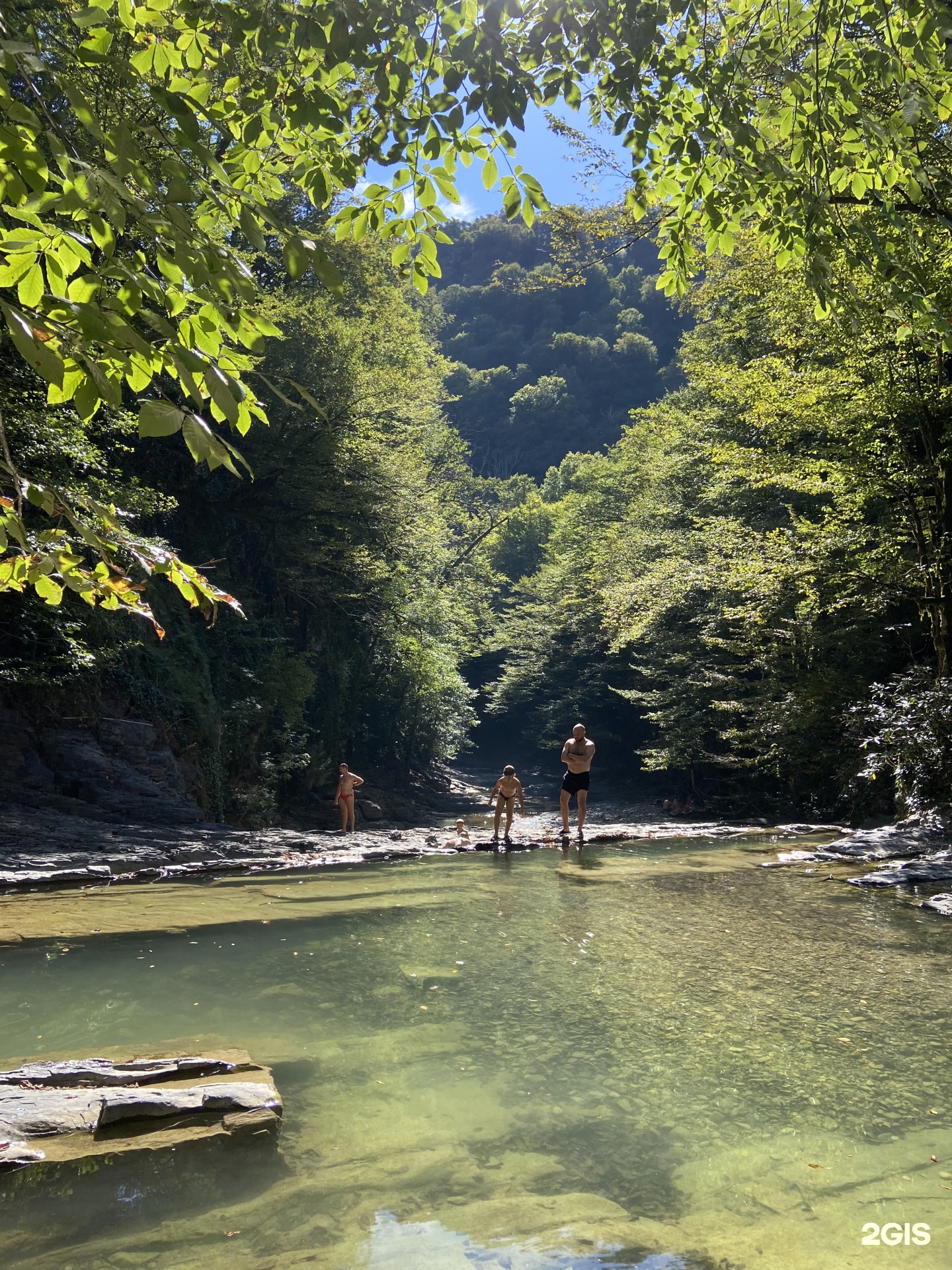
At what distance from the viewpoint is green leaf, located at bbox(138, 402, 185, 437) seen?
84.3 inches

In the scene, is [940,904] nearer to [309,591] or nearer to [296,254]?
[296,254]

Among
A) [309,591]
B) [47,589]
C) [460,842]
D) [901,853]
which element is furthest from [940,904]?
[309,591]

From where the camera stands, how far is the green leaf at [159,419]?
2.14 m

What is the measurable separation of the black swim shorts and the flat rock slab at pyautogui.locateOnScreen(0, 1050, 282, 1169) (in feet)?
37.1

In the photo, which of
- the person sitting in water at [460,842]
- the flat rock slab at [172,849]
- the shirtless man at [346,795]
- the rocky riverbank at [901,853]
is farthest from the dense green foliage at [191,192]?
the shirtless man at [346,795]

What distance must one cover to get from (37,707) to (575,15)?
13601mm

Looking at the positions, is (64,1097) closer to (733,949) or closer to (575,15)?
(733,949)

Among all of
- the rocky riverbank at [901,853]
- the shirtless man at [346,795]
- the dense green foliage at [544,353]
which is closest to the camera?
the rocky riverbank at [901,853]

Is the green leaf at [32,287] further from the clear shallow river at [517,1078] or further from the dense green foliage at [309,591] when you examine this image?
the dense green foliage at [309,591]

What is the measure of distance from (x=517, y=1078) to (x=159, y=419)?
3.27m

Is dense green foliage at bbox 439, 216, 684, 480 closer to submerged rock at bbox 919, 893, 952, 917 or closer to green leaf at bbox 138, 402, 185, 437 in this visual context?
submerged rock at bbox 919, 893, 952, 917

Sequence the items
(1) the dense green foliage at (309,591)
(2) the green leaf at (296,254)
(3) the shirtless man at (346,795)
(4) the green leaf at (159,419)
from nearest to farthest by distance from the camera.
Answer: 1. (4) the green leaf at (159,419)
2. (2) the green leaf at (296,254)
3. (1) the dense green foliage at (309,591)
4. (3) the shirtless man at (346,795)

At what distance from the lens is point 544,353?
112188mm

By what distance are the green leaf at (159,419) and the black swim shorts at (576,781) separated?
13076 millimetres
